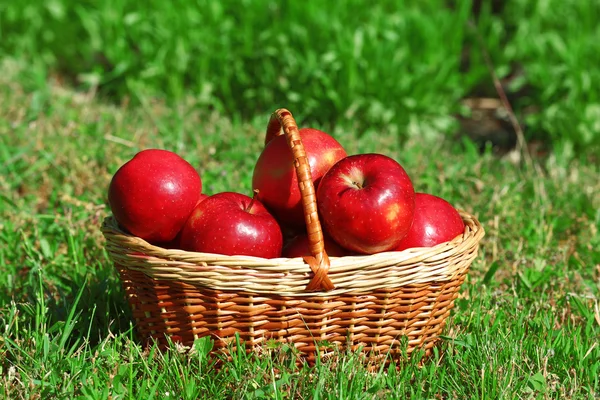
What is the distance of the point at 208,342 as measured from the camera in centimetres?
217

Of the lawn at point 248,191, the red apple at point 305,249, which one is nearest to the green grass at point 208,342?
the lawn at point 248,191

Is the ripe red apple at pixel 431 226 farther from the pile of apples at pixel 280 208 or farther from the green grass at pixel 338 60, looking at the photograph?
the green grass at pixel 338 60

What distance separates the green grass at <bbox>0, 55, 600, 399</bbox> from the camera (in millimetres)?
2129

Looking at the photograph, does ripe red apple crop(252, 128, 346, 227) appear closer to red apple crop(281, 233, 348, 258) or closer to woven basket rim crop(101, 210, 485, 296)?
red apple crop(281, 233, 348, 258)

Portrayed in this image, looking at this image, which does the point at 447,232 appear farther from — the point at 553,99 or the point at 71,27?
the point at 71,27

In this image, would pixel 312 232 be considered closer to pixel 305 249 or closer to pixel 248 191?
pixel 305 249

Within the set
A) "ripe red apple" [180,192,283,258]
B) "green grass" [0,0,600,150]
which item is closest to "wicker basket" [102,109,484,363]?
"ripe red apple" [180,192,283,258]

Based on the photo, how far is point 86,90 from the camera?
5.34 metres

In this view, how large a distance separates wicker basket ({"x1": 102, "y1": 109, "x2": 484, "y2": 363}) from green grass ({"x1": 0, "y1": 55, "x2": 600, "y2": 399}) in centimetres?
7

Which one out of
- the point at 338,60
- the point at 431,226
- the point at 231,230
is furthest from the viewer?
the point at 338,60

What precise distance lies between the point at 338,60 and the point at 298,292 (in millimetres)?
2610

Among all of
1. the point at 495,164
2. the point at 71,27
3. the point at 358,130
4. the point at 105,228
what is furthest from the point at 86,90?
the point at 105,228

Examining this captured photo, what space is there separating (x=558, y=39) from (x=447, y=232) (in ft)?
9.73

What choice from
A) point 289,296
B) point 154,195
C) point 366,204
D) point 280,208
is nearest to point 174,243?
point 154,195
